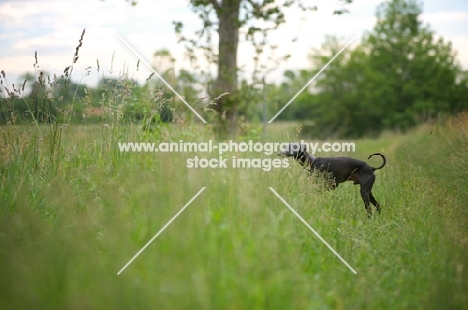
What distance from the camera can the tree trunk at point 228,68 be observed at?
12305 mm

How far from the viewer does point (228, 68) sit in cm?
1242

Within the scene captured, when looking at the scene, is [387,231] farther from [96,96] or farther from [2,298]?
[96,96]

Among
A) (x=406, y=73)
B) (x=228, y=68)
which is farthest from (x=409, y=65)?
(x=228, y=68)

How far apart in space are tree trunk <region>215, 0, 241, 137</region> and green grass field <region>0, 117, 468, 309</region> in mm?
6096

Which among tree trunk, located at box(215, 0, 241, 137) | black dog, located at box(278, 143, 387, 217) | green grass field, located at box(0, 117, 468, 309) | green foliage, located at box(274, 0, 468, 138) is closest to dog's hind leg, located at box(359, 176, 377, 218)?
black dog, located at box(278, 143, 387, 217)

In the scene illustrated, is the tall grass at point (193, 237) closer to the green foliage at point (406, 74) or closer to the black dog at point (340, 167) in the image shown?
the black dog at point (340, 167)

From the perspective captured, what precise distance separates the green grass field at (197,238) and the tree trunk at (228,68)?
20.0 feet

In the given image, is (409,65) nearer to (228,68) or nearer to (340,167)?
(228,68)

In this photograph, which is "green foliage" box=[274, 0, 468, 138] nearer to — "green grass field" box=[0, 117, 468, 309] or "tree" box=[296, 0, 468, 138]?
"tree" box=[296, 0, 468, 138]

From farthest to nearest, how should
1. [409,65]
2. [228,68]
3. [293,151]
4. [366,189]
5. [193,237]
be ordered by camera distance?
[409,65] → [228,68] → [293,151] → [366,189] → [193,237]

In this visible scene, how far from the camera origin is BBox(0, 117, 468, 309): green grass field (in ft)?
10.4

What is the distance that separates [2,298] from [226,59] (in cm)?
980

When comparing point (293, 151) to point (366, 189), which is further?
point (293, 151)

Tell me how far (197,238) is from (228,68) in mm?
9305
